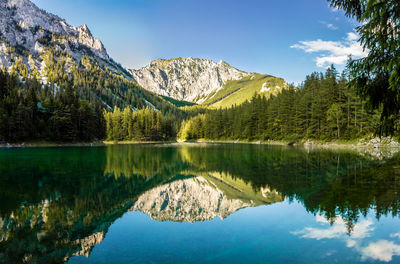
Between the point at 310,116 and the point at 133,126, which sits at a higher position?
the point at 310,116

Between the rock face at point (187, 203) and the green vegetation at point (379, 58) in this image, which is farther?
the rock face at point (187, 203)

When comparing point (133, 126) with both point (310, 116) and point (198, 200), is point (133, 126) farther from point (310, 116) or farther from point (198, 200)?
point (198, 200)

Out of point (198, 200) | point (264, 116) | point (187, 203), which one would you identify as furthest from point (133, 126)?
point (187, 203)

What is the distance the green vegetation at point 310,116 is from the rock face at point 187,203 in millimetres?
32713

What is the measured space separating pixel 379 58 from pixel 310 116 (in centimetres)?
6632

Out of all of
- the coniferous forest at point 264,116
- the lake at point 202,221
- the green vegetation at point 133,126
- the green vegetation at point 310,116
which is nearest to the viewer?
the lake at point 202,221

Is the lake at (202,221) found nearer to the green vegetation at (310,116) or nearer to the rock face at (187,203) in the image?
the rock face at (187,203)

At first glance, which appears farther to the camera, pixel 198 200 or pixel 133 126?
pixel 133 126

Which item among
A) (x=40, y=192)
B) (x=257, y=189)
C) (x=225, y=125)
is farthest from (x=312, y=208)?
(x=225, y=125)

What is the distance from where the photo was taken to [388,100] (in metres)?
10.7

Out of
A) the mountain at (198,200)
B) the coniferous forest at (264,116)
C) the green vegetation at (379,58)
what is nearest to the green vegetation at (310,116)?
the coniferous forest at (264,116)

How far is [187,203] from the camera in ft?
41.3

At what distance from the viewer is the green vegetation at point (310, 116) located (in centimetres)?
5666

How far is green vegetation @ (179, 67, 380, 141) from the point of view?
56656mm
